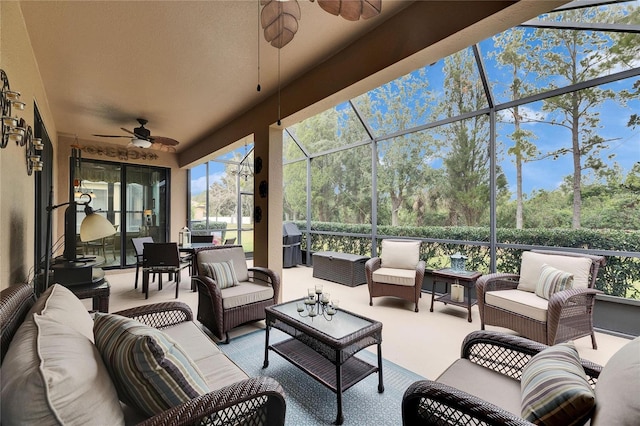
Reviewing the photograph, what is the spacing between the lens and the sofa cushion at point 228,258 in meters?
3.17

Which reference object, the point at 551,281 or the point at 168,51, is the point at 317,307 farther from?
the point at 168,51

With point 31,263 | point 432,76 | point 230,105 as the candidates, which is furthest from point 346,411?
point 432,76

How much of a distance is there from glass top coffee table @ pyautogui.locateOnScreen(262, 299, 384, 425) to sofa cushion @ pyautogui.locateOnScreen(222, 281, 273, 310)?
61 cm

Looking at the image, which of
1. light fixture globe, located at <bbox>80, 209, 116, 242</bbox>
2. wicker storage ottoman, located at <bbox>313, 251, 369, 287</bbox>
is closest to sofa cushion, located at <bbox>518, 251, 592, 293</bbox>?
wicker storage ottoman, located at <bbox>313, 251, 369, 287</bbox>

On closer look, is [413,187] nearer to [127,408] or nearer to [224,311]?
[224,311]

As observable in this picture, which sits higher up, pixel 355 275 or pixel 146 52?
pixel 146 52

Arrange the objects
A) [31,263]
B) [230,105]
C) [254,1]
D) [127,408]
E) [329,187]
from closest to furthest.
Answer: [127,408] → [254,1] → [31,263] → [230,105] → [329,187]

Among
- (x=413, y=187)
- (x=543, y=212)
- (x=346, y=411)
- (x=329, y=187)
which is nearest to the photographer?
(x=346, y=411)

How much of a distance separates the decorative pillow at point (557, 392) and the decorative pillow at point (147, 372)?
128 centimetres

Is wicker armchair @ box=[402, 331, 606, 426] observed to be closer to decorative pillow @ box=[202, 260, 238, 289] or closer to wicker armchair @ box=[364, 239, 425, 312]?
wicker armchair @ box=[364, 239, 425, 312]

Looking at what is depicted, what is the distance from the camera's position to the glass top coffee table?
6.07ft

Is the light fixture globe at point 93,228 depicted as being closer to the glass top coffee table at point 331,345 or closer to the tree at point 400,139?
the glass top coffee table at point 331,345

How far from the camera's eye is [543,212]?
352 cm

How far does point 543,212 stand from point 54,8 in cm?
531
